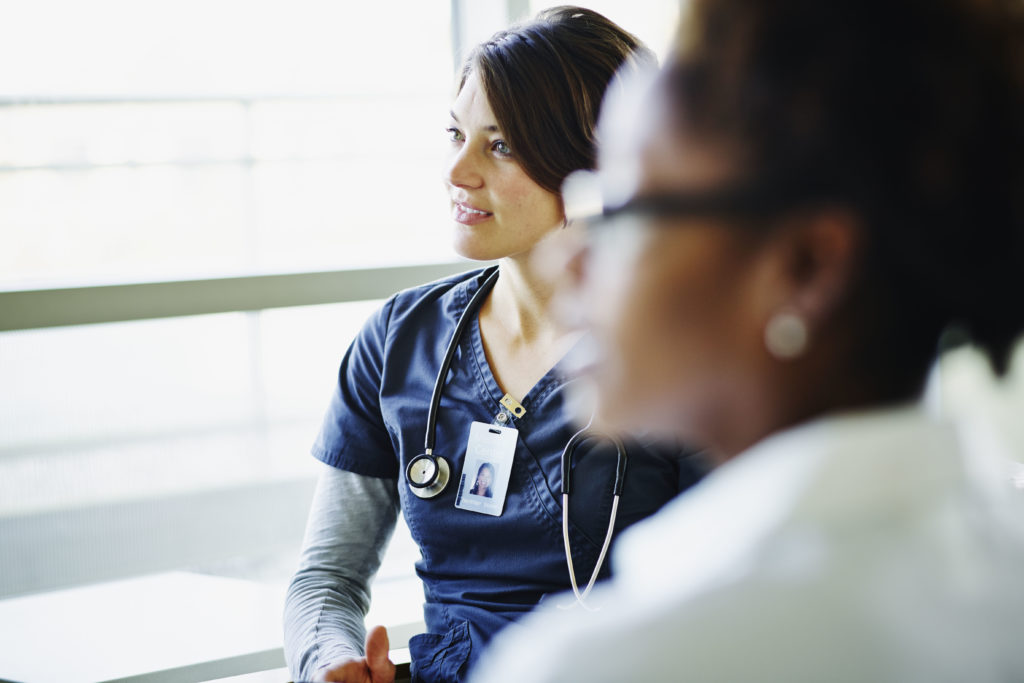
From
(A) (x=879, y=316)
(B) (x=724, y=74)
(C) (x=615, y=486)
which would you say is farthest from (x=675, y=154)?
(C) (x=615, y=486)

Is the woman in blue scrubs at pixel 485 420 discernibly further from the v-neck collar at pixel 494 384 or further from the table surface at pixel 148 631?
the table surface at pixel 148 631

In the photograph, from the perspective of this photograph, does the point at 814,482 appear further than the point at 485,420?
No

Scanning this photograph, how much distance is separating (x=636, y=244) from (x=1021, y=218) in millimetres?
230

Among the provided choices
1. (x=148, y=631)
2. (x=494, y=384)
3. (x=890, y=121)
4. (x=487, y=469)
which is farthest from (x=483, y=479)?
(x=148, y=631)

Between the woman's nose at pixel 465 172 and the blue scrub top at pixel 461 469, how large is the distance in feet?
0.59

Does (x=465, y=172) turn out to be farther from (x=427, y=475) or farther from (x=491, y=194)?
(x=427, y=475)

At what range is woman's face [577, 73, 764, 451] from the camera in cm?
56

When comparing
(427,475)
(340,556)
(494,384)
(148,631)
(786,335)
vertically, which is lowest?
(148,631)

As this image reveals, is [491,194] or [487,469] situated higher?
[491,194]

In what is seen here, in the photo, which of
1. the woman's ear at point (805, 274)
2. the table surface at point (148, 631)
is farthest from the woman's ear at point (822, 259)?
the table surface at point (148, 631)

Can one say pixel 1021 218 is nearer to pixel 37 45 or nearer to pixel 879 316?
pixel 879 316

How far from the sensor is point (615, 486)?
50.3 inches

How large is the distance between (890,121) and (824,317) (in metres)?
0.12

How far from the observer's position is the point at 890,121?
1.69 feet
